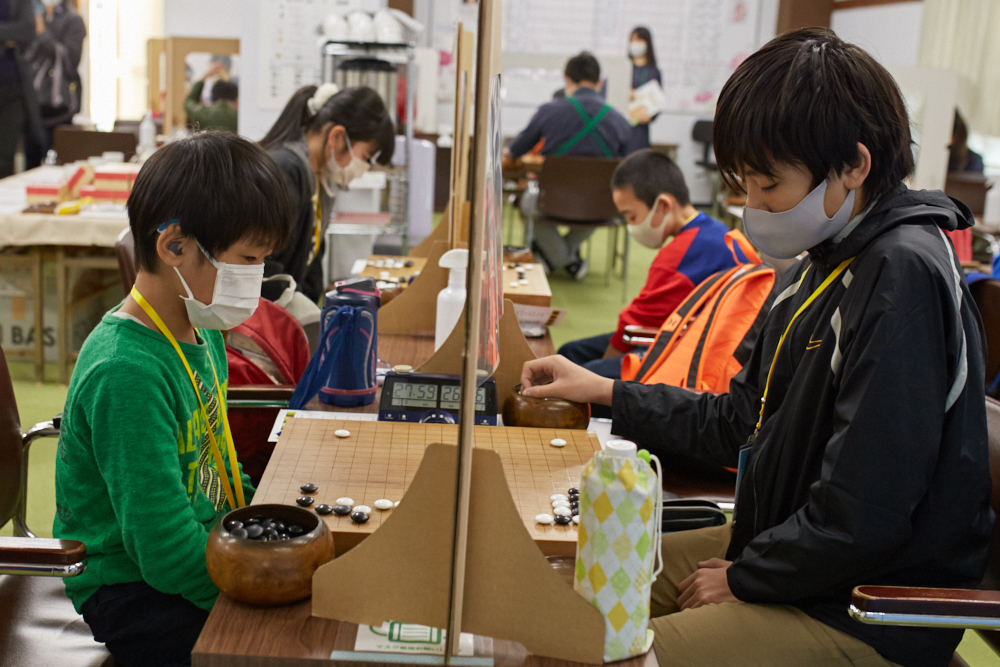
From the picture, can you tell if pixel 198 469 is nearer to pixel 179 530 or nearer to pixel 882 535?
pixel 179 530

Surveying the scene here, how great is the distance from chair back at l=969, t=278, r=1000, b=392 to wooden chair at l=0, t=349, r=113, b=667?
219 centimetres

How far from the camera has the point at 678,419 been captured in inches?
58.2

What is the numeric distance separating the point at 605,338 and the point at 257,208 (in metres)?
2.20

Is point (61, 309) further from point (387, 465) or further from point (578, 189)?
point (578, 189)

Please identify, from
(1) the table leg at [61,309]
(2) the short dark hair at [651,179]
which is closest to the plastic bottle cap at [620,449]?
(2) the short dark hair at [651,179]

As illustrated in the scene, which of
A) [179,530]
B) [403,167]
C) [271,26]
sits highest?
[271,26]

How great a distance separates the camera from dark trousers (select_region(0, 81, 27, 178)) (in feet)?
17.4

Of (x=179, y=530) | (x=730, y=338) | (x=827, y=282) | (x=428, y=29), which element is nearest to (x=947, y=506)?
(x=827, y=282)

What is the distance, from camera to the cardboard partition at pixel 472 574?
0.81 m

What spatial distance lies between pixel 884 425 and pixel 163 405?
0.83 meters

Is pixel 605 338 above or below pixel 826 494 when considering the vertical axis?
below

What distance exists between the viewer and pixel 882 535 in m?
1.00

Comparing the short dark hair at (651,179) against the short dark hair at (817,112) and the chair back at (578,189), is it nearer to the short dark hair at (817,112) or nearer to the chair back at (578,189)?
the short dark hair at (817,112)

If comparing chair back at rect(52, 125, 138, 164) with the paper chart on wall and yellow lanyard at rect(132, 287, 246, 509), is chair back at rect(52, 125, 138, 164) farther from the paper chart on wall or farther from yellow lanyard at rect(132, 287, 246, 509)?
yellow lanyard at rect(132, 287, 246, 509)
